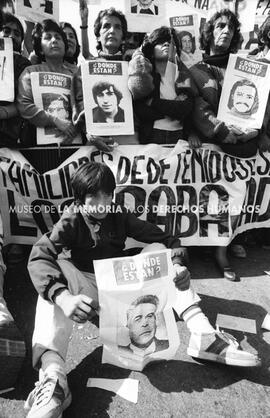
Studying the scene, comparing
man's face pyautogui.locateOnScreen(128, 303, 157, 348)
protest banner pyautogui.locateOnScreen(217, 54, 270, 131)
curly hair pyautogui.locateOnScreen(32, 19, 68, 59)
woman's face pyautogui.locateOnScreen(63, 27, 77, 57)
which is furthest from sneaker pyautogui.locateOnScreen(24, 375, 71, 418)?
woman's face pyautogui.locateOnScreen(63, 27, 77, 57)

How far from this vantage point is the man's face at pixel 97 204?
6.29ft

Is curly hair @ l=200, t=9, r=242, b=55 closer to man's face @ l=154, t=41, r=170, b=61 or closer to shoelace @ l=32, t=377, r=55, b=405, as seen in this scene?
man's face @ l=154, t=41, r=170, b=61

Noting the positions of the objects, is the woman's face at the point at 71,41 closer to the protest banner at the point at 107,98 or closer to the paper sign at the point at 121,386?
the protest banner at the point at 107,98

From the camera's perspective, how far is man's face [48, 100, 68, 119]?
9.73ft

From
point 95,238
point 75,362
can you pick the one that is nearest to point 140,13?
point 95,238

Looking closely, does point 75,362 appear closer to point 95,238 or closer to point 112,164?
point 95,238

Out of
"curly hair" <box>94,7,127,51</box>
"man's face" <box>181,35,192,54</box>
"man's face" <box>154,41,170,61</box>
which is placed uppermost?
"curly hair" <box>94,7,127,51</box>

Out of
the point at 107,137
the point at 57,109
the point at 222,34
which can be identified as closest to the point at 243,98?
the point at 222,34

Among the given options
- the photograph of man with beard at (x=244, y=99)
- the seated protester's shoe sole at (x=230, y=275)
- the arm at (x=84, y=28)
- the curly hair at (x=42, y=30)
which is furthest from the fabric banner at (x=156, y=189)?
the arm at (x=84, y=28)

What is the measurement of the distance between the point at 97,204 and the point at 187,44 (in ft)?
9.44

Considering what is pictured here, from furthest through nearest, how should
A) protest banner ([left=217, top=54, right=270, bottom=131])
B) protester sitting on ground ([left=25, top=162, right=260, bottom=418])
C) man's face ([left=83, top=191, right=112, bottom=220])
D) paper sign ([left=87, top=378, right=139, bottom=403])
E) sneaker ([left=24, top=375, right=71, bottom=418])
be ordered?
protest banner ([left=217, top=54, right=270, bottom=131])
man's face ([left=83, top=191, right=112, bottom=220])
paper sign ([left=87, top=378, right=139, bottom=403])
protester sitting on ground ([left=25, top=162, right=260, bottom=418])
sneaker ([left=24, top=375, right=71, bottom=418])

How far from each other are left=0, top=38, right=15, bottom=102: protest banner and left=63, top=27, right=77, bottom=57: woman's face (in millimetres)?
927

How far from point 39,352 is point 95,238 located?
646 millimetres

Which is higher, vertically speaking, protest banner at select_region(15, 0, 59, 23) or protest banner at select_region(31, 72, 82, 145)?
protest banner at select_region(15, 0, 59, 23)
